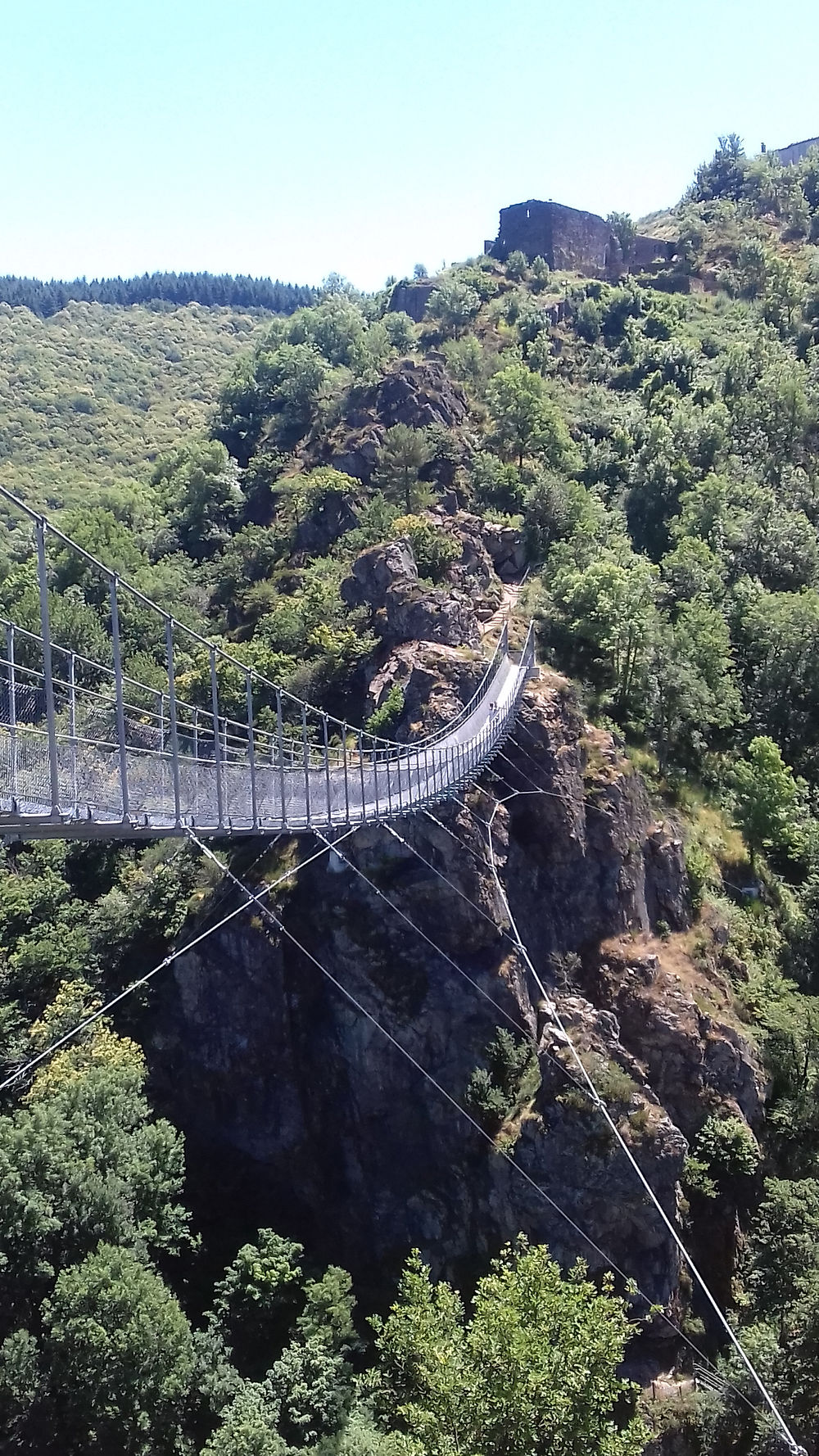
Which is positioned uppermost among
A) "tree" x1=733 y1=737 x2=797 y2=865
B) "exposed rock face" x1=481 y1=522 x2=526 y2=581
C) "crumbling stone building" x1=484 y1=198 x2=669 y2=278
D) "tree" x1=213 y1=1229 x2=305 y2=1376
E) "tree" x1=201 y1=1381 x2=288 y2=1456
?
"crumbling stone building" x1=484 y1=198 x2=669 y2=278

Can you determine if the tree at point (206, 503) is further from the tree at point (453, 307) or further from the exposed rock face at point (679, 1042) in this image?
the exposed rock face at point (679, 1042)

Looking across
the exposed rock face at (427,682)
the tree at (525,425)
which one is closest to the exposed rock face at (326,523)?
the tree at (525,425)

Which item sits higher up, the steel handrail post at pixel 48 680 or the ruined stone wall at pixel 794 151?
the ruined stone wall at pixel 794 151

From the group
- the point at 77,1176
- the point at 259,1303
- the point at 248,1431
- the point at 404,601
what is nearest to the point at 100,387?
the point at 404,601

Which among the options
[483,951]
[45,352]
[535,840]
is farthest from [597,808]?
[45,352]

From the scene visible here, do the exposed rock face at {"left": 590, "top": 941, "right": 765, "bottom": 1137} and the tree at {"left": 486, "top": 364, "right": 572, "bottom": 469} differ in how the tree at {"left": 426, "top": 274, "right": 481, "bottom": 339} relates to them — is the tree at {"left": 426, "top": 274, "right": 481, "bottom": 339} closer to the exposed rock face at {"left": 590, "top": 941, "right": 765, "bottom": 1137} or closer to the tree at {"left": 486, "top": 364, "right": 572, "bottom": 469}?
the tree at {"left": 486, "top": 364, "right": 572, "bottom": 469}

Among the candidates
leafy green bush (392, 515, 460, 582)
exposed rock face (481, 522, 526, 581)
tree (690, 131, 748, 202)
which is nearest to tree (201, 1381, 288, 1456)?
leafy green bush (392, 515, 460, 582)

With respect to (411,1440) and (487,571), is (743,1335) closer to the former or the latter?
(411,1440)
